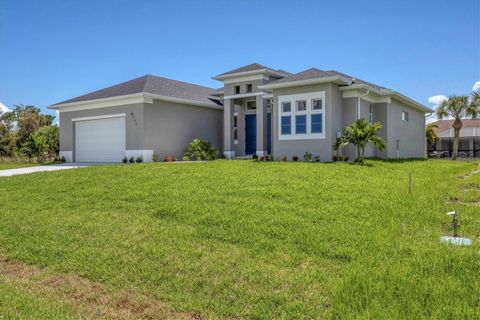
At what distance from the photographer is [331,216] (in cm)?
713

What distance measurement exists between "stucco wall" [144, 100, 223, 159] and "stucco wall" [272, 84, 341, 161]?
6.36 m

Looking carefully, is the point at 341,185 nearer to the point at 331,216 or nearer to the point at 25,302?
the point at 331,216

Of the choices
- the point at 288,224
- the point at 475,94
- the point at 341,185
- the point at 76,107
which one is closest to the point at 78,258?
the point at 288,224

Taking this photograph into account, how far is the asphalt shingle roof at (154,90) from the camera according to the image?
22688 millimetres

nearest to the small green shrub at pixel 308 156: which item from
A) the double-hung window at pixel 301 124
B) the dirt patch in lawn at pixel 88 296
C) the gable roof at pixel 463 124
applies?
the double-hung window at pixel 301 124

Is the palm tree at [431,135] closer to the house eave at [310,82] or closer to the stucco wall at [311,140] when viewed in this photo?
the house eave at [310,82]

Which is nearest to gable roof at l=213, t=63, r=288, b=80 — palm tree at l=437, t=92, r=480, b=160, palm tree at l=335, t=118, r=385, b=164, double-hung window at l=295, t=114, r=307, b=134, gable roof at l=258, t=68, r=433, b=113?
gable roof at l=258, t=68, r=433, b=113

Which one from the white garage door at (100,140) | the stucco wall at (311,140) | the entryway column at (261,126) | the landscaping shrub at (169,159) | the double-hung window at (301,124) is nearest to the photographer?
the stucco wall at (311,140)

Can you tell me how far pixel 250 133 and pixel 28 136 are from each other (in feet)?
59.3

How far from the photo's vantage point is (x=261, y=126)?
2361 centimetres

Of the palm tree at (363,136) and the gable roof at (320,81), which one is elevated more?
the gable roof at (320,81)

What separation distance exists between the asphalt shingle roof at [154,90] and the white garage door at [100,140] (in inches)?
61.6

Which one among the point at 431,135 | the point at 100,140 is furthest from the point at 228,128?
the point at 431,135

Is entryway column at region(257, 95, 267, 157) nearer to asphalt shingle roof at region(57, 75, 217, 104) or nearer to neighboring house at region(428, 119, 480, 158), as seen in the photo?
asphalt shingle roof at region(57, 75, 217, 104)
